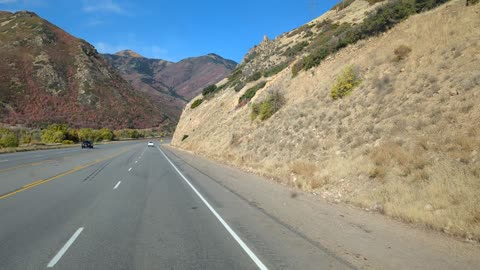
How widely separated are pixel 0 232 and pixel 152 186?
27.0ft

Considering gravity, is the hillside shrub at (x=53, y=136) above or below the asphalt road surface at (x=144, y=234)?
above

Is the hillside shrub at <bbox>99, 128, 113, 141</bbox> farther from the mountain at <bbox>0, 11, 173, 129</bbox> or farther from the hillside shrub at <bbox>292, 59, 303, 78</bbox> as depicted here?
the hillside shrub at <bbox>292, 59, 303, 78</bbox>

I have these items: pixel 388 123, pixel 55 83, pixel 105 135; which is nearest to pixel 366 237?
pixel 388 123

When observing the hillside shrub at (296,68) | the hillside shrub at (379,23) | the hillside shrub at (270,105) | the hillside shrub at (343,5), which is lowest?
the hillside shrub at (270,105)

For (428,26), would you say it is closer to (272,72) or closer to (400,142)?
(400,142)

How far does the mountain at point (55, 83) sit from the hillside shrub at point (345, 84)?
8680 centimetres

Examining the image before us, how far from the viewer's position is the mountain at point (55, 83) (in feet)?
319

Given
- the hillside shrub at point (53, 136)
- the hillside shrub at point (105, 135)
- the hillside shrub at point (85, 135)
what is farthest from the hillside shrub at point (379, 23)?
the hillside shrub at point (105, 135)

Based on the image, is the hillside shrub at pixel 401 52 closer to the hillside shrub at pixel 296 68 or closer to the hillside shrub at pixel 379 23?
the hillside shrub at pixel 379 23

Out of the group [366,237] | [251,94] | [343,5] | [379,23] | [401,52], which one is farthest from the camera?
[343,5]

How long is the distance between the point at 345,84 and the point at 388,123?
6828 millimetres

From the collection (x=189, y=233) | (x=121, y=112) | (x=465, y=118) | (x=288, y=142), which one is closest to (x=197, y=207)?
(x=189, y=233)

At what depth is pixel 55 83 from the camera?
10769cm

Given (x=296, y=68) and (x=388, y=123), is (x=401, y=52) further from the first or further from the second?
(x=296, y=68)
